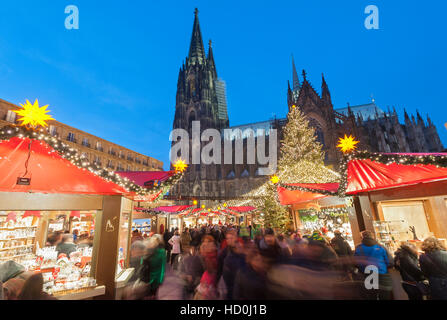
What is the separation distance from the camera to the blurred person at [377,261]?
364cm

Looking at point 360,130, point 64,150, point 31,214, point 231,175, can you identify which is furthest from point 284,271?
point 231,175

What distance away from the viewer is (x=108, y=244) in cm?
485

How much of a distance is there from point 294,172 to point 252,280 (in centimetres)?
1226

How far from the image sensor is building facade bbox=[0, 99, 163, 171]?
76.4 feet

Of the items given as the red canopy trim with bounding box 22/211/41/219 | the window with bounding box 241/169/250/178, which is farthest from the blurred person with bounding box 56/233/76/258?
the window with bounding box 241/169/250/178

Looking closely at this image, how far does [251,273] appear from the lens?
2.61 meters

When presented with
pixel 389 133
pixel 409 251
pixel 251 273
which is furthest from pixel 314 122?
pixel 251 273

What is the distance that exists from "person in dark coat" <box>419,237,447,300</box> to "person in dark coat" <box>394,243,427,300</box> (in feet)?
1.86

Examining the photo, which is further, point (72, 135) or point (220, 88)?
point (220, 88)

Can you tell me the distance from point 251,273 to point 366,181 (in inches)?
201

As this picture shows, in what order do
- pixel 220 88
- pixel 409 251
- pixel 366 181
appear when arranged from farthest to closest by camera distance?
1. pixel 220 88
2. pixel 366 181
3. pixel 409 251

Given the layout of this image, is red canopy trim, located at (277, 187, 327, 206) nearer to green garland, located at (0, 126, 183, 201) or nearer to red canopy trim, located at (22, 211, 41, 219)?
green garland, located at (0, 126, 183, 201)
